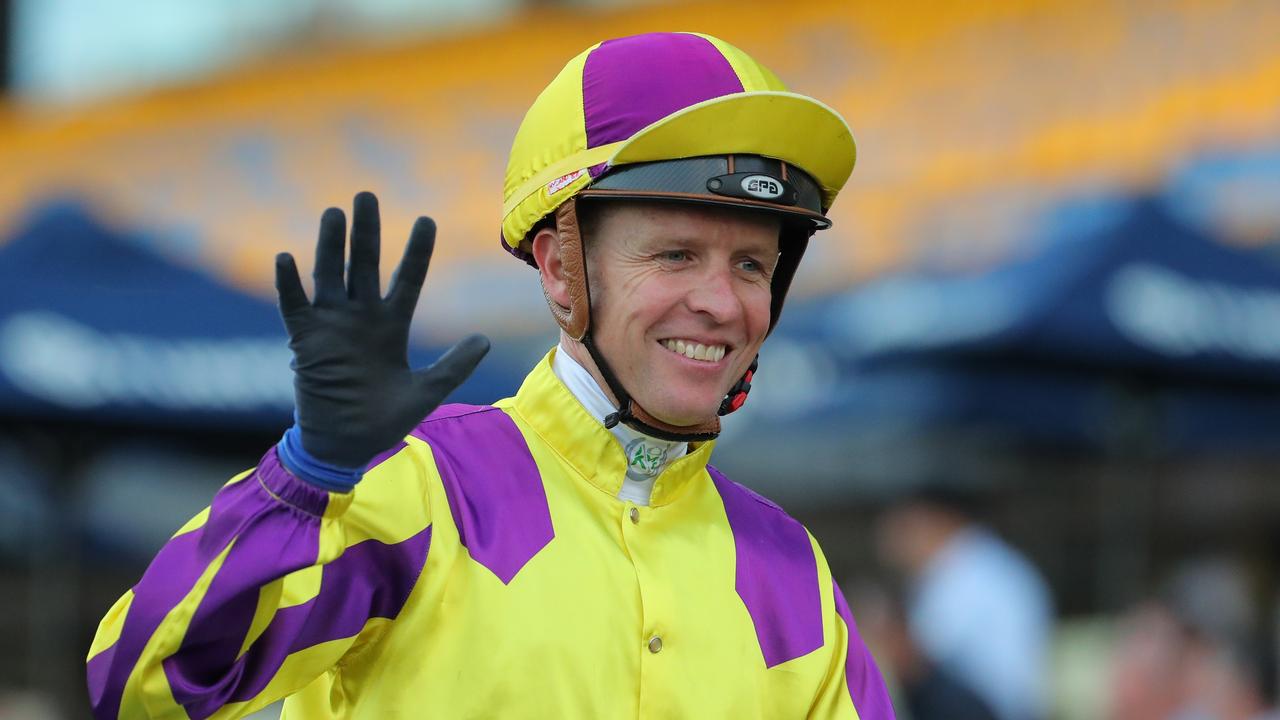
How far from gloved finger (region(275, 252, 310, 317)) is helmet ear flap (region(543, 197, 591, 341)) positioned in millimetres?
447

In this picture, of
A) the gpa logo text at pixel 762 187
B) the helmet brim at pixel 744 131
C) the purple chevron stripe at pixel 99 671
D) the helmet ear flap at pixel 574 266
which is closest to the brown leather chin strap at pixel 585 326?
the helmet ear flap at pixel 574 266

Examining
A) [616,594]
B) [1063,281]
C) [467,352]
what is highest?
[467,352]

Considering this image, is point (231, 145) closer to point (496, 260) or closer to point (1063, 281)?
point (496, 260)

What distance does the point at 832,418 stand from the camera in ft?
18.2

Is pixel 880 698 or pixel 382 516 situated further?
pixel 880 698

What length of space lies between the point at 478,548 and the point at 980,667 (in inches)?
136

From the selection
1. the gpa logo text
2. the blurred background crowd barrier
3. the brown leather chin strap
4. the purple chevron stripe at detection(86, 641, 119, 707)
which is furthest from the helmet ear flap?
the blurred background crowd barrier

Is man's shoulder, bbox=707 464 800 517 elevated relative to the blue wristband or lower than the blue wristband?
lower

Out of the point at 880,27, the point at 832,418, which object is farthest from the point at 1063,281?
the point at 880,27

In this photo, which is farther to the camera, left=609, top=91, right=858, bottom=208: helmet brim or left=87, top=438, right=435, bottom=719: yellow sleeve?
left=609, top=91, right=858, bottom=208: helmet brim

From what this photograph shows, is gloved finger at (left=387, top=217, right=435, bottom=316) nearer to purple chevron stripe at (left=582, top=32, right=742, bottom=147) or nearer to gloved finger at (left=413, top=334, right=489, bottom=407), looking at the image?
gloved finger at (left=413, top=334, right=489, bottom=407)

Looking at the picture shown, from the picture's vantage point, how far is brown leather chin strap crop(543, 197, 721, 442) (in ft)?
6.54

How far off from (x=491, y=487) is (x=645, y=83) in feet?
1.68

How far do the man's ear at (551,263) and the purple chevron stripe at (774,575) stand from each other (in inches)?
12.5
